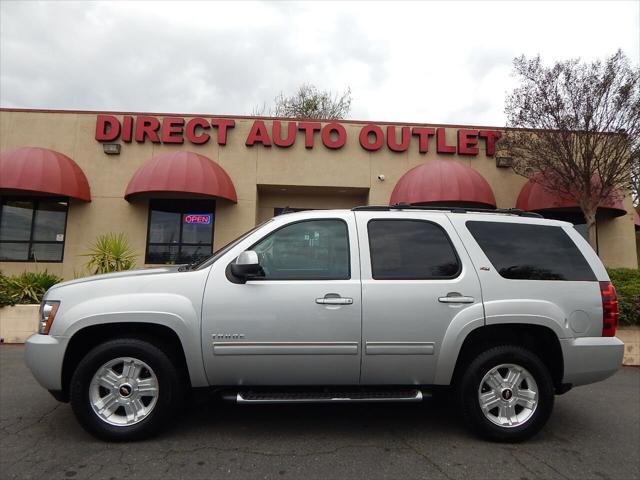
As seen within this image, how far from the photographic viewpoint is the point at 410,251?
11.5ft

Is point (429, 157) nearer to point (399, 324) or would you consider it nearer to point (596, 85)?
point (596, 85)

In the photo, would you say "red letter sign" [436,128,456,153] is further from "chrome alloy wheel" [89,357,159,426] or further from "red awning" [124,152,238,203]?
"chrome alloy wheel" [89,357,159,426]

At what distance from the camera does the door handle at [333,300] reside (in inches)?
127

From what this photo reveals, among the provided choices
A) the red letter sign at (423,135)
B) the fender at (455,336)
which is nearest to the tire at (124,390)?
the fender at (455,336)

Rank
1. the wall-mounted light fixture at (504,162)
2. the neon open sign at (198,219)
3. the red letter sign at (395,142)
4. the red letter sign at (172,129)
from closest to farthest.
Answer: the wall-mounted light fixture at (504,162), the red letter sign at (172,129), the neon open sign at (198,219), the red letter sign at (395,142)

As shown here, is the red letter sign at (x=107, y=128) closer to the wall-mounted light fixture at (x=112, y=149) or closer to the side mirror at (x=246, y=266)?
the wall-mounted light fixture at (x=112, y=149)

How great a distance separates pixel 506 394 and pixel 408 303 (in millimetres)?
Result: 1147

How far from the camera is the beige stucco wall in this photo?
40.0 feet

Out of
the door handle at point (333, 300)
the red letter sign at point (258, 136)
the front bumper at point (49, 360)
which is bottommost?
the front bumper at point (49, 360)

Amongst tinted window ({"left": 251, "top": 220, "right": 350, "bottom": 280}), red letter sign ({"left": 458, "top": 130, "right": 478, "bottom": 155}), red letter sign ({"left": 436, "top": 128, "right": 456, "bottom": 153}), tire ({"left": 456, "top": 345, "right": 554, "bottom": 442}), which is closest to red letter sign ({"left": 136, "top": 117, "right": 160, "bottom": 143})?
red letter sign ({"left": 436, "top": 128, "right": 456, "bottom": 153})

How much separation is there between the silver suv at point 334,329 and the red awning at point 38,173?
9.51m

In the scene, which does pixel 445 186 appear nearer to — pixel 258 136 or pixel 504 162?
pixel 504 162

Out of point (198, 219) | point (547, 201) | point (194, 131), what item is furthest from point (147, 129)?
point (547, 201)

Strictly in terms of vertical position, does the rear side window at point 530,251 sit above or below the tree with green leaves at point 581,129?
below
